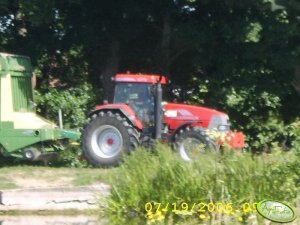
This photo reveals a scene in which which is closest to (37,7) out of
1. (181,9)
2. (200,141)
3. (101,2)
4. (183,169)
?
(101,2)

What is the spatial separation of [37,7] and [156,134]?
4.07 m

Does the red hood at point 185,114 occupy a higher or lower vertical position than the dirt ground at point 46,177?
higher

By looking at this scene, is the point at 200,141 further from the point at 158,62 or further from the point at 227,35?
the point at 158,62

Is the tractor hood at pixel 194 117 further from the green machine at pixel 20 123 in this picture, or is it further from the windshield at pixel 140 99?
the green machine at pixel 20 123

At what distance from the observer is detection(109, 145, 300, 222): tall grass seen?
7656 millimetres

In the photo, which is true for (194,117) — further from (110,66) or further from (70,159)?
(110,66)

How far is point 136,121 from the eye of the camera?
45.3 feet

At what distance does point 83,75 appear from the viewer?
1738 cm

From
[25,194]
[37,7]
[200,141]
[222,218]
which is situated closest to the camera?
[222,218]

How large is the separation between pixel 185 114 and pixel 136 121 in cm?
97

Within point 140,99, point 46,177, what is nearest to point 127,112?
point 140,99

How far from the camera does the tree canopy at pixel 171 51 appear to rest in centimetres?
1532

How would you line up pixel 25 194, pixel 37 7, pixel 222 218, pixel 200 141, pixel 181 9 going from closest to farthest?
pixel 222 218
pixel 25 194
pixel 200 141
pixel 37 7
pixel 181 9
